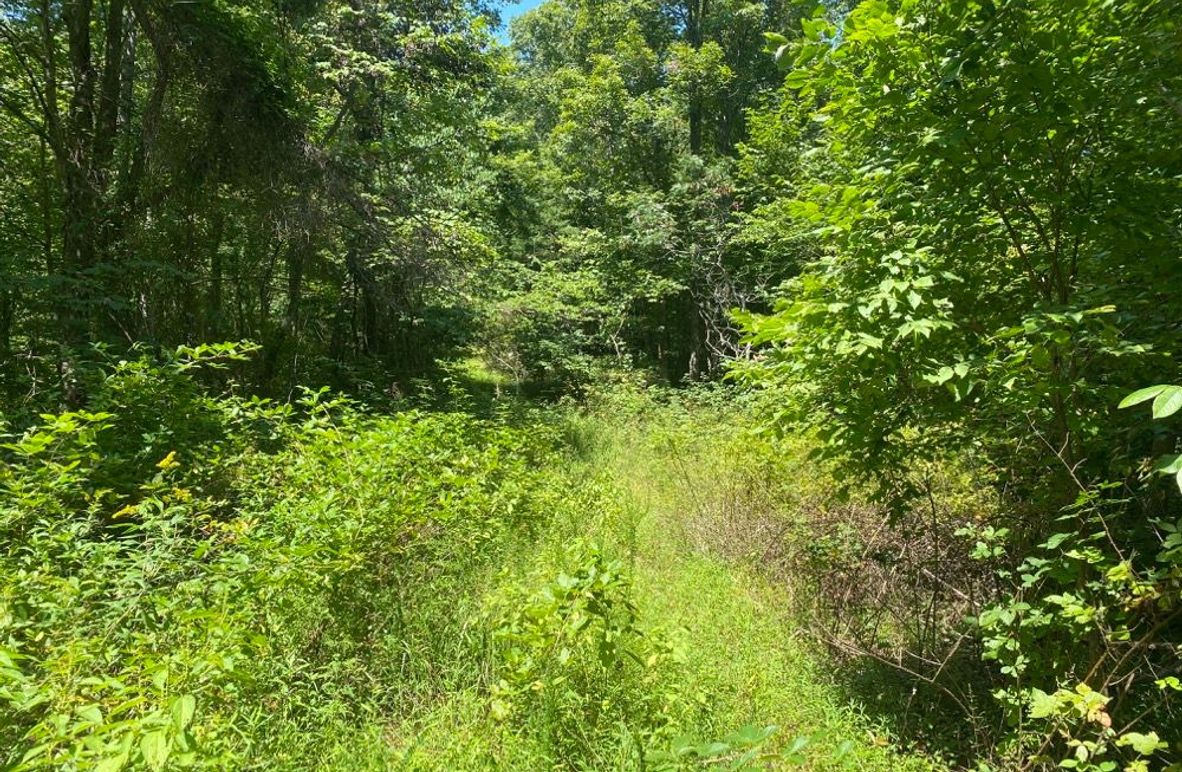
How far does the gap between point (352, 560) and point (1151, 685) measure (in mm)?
3759

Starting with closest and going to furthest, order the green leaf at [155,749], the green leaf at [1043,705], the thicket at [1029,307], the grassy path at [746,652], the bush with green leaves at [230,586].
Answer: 1. the green leaf at [155,749]
2. the bush with green leaves at [230,586]
3. the green leaf at [1043,705]
4. the thicket at [1029,307]
5. the grassy path at [746,652]

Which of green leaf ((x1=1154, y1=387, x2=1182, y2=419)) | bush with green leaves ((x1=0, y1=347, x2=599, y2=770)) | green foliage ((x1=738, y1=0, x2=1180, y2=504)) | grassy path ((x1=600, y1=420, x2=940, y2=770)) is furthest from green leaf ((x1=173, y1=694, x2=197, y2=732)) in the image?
green foliage ((x1=738, y1=0, x2=1180, y2=504))

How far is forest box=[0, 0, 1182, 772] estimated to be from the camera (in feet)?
6.99

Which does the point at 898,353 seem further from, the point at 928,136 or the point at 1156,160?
the point at 1156,160

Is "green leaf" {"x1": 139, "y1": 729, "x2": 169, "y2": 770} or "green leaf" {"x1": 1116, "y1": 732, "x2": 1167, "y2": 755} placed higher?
"green leaf" {"x1": 139, "y1": 729, "x2": 169, "y2": 770}

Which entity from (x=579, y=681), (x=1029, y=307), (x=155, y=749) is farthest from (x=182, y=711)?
(x=1029, y=307)

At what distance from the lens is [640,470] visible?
763cm

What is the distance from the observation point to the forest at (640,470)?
2.13 meters

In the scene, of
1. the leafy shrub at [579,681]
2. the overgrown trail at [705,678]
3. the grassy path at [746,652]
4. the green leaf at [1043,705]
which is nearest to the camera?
the green leaf at [1043,705]

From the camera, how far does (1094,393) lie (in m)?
2.13

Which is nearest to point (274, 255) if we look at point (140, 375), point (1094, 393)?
point (140, 375)

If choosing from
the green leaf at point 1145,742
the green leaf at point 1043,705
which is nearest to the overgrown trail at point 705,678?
the green leaf at point 1043,705

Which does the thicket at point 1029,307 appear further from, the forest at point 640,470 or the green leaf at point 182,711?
the green leaf at point 182,711

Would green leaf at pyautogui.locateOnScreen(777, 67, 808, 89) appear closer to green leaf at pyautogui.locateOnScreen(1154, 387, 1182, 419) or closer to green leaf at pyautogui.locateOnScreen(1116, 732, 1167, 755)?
green leaf at pyautogui.locateOnScreen(1154, 387, 1182, 419)
